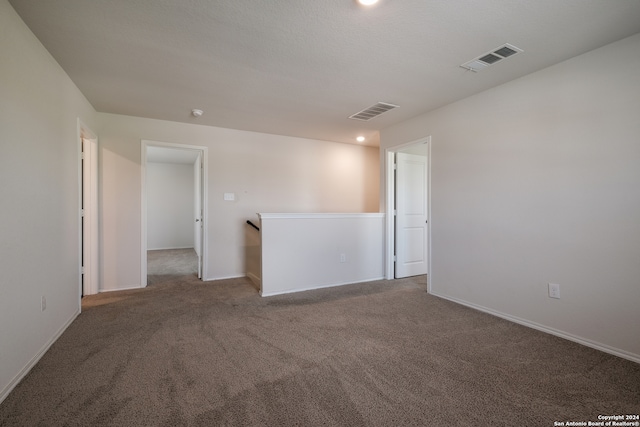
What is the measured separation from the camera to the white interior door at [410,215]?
4543 mm

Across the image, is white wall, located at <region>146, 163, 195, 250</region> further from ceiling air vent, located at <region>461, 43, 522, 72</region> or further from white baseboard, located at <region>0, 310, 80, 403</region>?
ceiling air vent, located at <region>461, 43, 522, 72</region>

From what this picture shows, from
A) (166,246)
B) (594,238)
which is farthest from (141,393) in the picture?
(166,246)

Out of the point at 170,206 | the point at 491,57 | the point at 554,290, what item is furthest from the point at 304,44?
the point at 170,206

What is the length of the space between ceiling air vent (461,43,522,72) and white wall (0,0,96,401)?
3330 mm

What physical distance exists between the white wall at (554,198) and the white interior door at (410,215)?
104cm

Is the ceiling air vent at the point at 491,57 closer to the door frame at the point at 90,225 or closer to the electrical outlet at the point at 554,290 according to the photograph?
the electrical outlet at the point at 554,290

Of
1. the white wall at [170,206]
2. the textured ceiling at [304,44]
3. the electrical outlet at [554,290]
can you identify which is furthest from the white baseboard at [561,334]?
the white wall at [170,206]

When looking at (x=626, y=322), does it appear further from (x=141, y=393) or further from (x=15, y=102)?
(x=15, y=102)

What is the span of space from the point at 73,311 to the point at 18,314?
1.15 metres

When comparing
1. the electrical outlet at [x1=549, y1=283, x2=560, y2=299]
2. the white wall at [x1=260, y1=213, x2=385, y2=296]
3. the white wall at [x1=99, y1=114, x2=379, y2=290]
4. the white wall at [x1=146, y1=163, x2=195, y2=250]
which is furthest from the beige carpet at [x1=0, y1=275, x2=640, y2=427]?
the white wall at [x1=146, y1=163, x2=195, y2=250]

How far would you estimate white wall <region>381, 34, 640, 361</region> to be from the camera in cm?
214

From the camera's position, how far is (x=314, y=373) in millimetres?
1883

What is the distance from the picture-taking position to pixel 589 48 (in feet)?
7.44

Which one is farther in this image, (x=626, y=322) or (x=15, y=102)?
(x=626, y=322)
